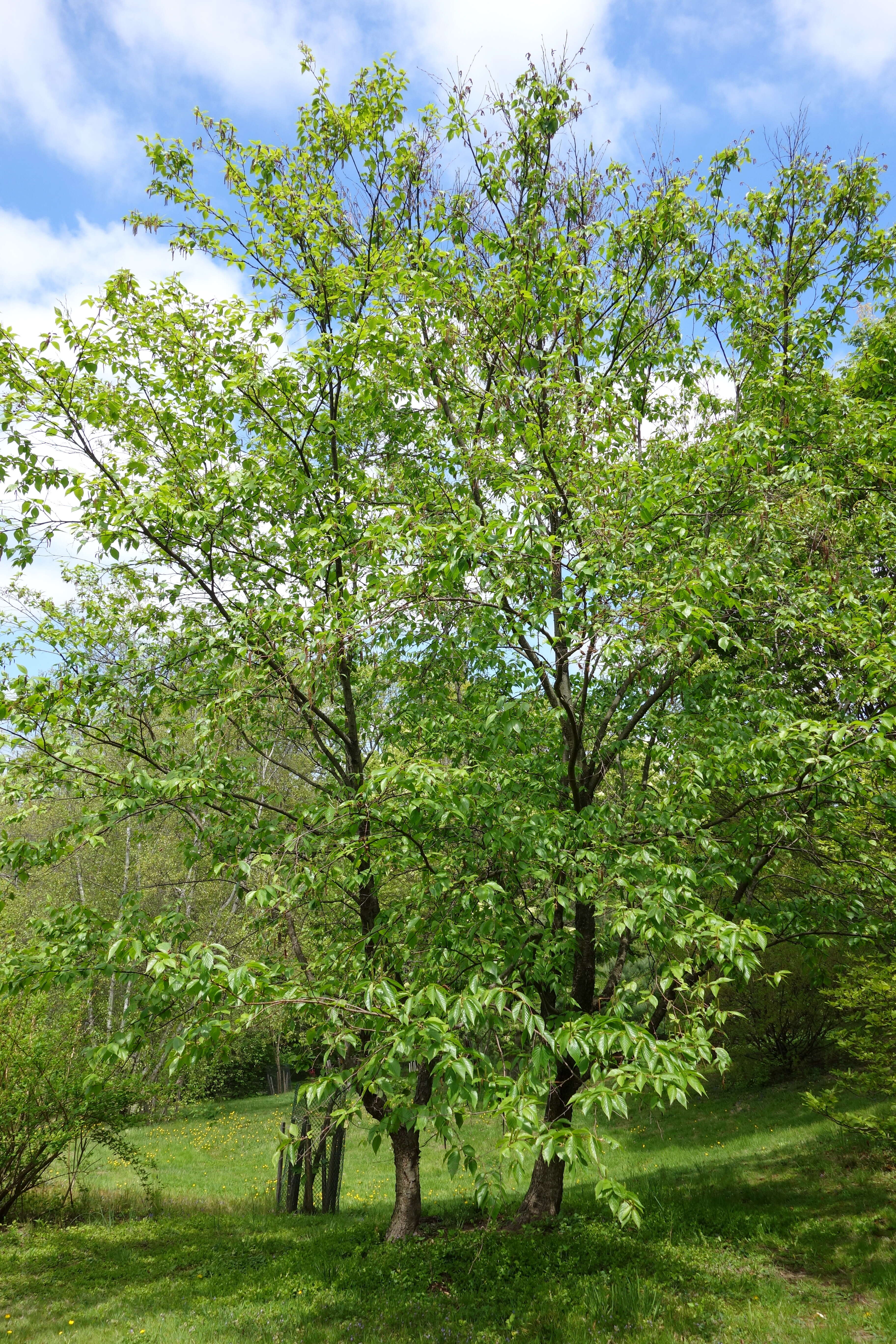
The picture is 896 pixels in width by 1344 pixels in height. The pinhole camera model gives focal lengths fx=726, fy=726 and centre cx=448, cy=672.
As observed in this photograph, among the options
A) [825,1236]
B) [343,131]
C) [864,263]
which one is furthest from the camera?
[864,263]

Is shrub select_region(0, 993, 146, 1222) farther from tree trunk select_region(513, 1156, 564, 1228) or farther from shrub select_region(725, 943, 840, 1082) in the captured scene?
shrub select_region(725, 943, 840, 1082)

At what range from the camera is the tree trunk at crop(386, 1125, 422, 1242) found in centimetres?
906

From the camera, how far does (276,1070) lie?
3053cm

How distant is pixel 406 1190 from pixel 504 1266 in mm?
1997

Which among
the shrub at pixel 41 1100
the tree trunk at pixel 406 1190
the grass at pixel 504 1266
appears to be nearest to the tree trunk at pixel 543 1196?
the grass at pixel 504 1266

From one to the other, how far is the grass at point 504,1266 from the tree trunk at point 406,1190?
30 cm

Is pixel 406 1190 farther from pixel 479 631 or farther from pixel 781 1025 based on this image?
pixel 781 1025

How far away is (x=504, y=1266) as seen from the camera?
753 centimetres

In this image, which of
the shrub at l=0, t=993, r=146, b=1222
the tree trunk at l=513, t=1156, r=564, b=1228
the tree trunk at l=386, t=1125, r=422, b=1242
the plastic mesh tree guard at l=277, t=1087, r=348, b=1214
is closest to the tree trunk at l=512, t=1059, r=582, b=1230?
the tree trunk at l=513, t=1156, r=564, b=1228

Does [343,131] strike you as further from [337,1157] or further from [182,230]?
[337,1157]

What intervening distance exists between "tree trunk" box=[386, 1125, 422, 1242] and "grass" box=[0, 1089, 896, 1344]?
30cm

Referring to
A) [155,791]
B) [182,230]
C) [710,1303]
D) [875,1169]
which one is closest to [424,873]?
[155,791]

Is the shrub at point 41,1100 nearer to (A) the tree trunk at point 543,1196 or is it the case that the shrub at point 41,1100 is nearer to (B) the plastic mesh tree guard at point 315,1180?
(B) the plastic mesh tree guard at point 315,1180

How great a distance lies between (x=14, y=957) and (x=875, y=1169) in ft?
35.9
